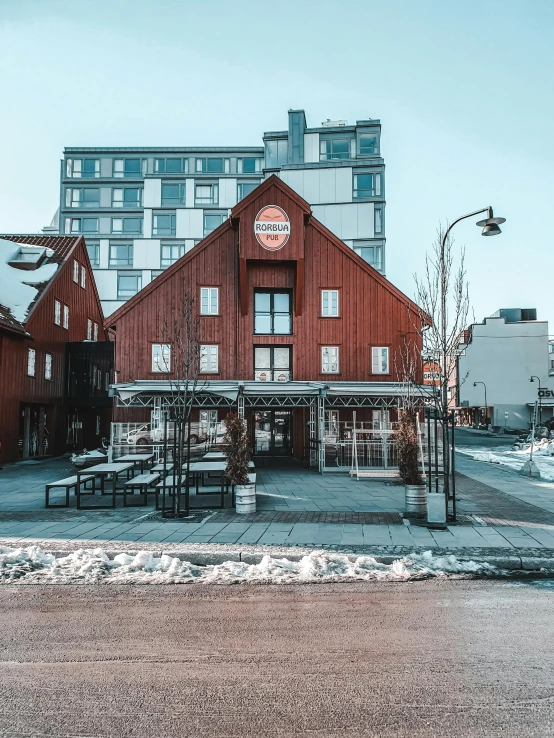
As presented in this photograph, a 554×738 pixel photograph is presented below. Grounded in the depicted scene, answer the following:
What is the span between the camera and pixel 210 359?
26219 millimetres

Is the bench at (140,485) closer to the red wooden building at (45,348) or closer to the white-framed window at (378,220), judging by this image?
the red wooden building at (45,348)

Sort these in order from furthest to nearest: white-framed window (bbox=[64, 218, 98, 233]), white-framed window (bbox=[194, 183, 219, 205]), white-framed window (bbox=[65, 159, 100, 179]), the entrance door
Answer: white-framed window (bbox=[65, 159, 100, 179])
white-framed window (bbox=[64, 218, 98, 233])
white-framed window (bbox=[194, 183, 219, 205])
the entrance door

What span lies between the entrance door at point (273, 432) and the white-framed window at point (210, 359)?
280cm


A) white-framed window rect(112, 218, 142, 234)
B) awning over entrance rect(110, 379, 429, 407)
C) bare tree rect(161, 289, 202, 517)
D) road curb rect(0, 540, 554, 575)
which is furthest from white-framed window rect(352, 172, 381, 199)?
road curb rect(0, 540, 554, 575)

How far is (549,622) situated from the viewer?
6438 mm

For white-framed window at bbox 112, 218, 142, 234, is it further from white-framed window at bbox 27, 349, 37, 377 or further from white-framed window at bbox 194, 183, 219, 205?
white-framed window at bbox 27, 349, 37, 377

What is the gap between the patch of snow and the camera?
86.5 ft

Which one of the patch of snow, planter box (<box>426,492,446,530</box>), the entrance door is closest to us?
planter box (<box>426,492,446,530</box>)

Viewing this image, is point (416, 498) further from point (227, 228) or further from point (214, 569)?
point (227, 228)

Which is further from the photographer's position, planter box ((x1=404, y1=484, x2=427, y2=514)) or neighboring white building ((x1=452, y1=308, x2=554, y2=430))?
neighboring white building ((x1=452, y1=308, x2=554, y2=430))

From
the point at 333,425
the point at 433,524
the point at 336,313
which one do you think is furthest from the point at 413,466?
the point at 336,313

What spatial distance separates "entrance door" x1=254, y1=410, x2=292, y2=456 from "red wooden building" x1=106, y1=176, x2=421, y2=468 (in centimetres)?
4

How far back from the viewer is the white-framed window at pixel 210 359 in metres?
26.1

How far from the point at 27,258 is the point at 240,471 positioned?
22806mm
